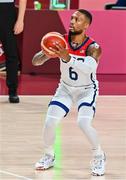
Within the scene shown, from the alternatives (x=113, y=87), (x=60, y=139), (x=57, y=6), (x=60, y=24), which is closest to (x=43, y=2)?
(x=57, y=6)

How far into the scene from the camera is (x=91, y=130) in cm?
473

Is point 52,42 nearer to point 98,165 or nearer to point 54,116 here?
point 54,116

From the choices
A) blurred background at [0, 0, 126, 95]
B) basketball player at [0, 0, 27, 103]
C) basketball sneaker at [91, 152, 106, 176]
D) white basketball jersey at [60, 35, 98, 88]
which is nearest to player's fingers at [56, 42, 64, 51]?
white basketball jersey at [60, 35, 98, 88]

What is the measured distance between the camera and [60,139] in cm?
604

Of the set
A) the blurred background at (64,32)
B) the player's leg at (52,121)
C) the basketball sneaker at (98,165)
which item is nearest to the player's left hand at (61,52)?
the player's leg at (52,121)

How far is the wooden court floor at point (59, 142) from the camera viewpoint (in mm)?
4852

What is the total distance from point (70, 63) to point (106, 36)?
5301mm

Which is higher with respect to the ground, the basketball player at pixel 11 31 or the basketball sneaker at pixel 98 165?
the basketball player at pixel 11 31

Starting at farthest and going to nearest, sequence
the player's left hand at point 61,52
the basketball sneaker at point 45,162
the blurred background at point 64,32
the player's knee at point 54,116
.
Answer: the blurred background at point 64,32
the basketball sneaker at point 45,162
the player's knee at point 54,116
the player's left hand at point 61,52

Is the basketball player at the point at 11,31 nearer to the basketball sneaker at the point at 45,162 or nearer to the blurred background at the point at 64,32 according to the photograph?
the blurred background at the point at 64,32

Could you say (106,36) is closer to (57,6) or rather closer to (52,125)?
(57,6)

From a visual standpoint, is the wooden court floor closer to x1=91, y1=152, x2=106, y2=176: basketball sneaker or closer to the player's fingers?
x1=91, y1=152, x2=106, y2=176: basketball sneaker

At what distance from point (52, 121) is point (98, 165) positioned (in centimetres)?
49

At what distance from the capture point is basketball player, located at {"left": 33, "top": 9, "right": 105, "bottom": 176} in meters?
4.80
